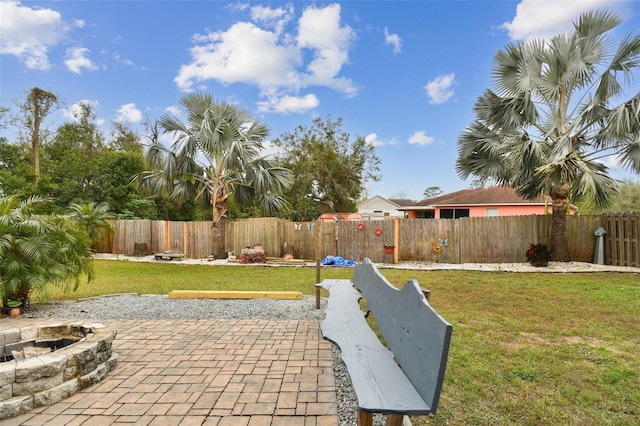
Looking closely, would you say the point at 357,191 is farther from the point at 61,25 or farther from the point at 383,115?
the point at 61,25

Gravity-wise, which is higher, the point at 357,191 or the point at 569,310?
the point at 357,191

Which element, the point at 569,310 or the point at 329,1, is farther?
the point at 329,1

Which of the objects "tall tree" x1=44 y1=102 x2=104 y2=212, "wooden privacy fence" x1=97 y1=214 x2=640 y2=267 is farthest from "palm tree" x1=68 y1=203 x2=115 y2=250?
"tall tree" x1=44 y1=102 x2=104 y2=212

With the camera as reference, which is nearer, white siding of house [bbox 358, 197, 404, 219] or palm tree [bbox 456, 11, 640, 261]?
palm tree [bbox 456, 11, 640, 261]

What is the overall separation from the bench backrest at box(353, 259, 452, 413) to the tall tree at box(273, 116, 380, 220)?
23368mm

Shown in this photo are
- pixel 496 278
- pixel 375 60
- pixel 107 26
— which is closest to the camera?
pixel 496 278

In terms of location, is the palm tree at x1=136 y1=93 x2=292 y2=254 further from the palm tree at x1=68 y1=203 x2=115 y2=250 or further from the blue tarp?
the blue tarp

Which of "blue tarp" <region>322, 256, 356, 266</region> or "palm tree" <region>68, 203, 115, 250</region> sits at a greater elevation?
"palm tree" <region>68, 203, 115, 250</region>

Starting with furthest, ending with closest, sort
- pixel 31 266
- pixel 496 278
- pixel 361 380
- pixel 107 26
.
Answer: pixel 107 26 < pixel 496 278 < pixel 31 266 < pixel 361 380

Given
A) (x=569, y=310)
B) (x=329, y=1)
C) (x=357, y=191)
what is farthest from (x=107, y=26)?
(x=357, y=191)

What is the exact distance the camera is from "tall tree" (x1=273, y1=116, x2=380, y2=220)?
1030 inches

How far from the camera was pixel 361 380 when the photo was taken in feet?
6.72

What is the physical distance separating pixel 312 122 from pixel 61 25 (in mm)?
18454

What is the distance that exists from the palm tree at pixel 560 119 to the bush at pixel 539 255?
1.18 ft
